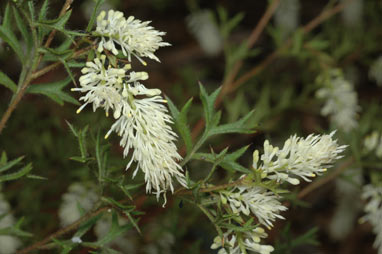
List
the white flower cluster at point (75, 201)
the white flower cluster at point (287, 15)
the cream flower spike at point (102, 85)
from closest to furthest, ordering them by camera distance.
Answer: the cream flower spike at point (102, 85)
the white flower cluster at point (75, 201)
the white flower cluster at point (287, 15)

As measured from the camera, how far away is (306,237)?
5.37 feet

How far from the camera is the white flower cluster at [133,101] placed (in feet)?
3.21

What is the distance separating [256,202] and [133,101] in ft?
1.15

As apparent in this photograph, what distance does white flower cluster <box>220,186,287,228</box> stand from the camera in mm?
1033

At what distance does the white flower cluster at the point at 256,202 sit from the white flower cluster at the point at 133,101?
0.15 m

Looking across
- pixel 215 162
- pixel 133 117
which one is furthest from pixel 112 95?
pixel 215 162

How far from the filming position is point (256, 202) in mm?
1045

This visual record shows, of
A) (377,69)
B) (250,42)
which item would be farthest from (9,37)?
(377,69)

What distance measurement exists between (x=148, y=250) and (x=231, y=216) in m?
1.31

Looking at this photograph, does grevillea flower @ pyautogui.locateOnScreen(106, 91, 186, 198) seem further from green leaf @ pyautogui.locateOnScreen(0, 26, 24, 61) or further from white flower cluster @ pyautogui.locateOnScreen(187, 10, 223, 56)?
white flower cluster @ pyautogui.locateOnScreen(187, 10, 223, 56)

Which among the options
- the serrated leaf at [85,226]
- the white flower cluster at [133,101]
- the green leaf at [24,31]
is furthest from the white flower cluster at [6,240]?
the white flower cluster at [133,101]

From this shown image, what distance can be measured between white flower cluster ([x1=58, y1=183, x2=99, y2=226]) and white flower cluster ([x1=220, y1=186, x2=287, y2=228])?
0.99 m

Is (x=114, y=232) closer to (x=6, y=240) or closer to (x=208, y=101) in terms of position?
(x=208, y=101)

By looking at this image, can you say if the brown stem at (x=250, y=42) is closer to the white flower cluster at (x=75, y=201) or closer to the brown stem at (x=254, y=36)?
the brown stem at (x=254, y=36)
